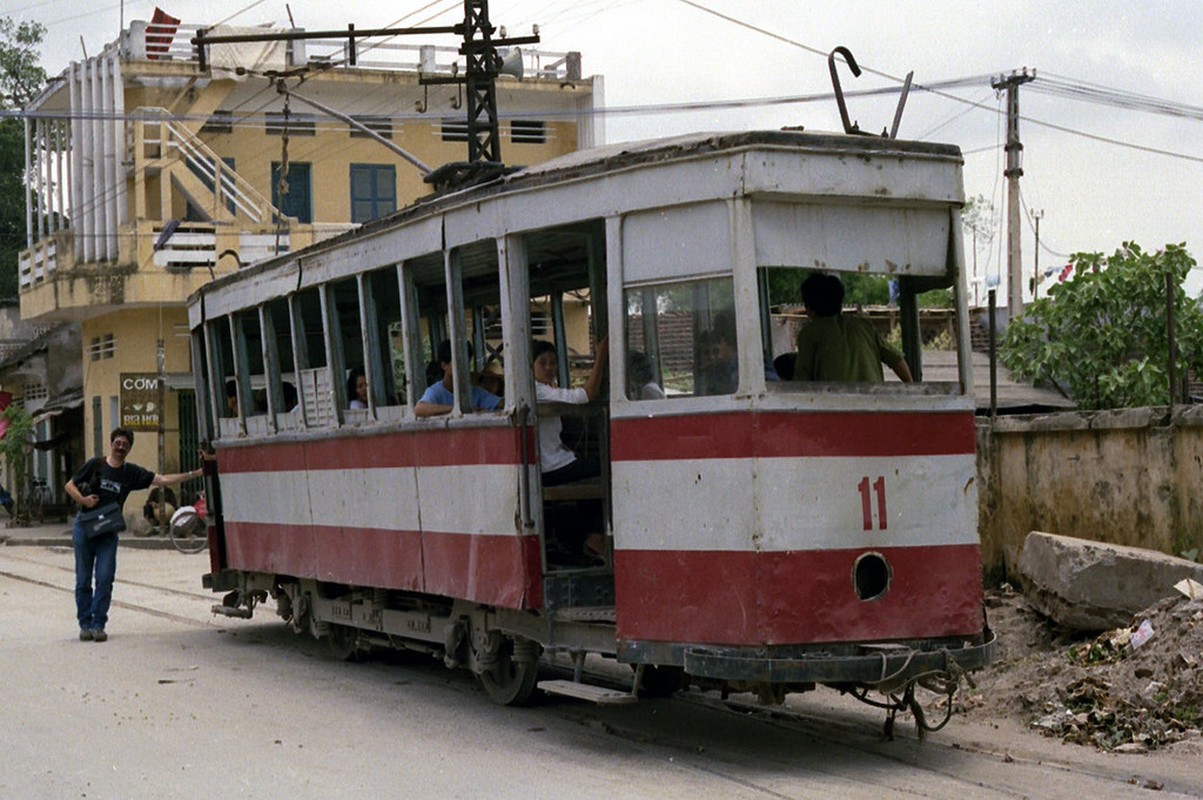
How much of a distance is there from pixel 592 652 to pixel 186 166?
26.9 meters

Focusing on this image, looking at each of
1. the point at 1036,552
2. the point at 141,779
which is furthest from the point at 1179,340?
the point at 141,779

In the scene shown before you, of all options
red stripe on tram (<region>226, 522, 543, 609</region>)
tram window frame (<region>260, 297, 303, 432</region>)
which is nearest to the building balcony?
red stripe on tram (<region>226, 522, 543, 609</region>)

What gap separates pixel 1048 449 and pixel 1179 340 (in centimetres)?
329

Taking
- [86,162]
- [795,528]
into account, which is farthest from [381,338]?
[86,162]

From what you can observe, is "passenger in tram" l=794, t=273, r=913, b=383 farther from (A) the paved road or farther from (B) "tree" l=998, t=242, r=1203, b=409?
(B) "tree" l=998, t=242, r=1203, b=409

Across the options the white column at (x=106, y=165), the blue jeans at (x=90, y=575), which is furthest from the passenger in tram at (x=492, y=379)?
the white column at (x=106, y=165)

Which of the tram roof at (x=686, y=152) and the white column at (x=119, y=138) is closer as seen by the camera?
the tram roof at (x=686, y=152)

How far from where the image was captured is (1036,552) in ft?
37.6

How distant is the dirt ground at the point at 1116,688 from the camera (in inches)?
359

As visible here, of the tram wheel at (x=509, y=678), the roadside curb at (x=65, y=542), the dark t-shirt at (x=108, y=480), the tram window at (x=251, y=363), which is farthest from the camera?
the roadside curb at (x=65, y=542)

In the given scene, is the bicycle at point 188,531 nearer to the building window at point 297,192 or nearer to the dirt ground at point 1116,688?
the building window at point 297,192

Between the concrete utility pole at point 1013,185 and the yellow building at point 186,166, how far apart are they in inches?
413

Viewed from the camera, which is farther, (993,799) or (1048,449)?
(1048,449)

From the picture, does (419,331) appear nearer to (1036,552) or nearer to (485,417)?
(485,417)
